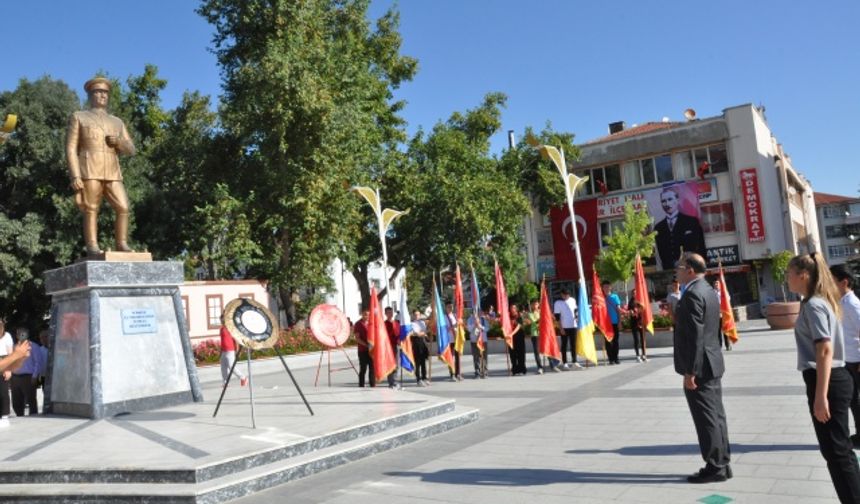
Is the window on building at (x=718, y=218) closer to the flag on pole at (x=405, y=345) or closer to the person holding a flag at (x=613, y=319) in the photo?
the person holding a flag at (x=613, y=319)

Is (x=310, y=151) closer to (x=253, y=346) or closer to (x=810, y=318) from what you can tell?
(x=253, y=346)

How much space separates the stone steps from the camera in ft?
20.3

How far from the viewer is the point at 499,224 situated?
35094 millimetres

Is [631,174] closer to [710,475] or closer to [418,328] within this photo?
[418,328]

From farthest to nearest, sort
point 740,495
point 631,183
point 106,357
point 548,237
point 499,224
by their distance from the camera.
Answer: point 548,237
point 631,183
point 499,224
point 106,357
point 740,495

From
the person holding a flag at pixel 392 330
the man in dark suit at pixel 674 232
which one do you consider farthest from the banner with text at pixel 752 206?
the person holding a flag at pixel 392 330

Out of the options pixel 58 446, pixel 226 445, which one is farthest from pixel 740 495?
pixel 58 446

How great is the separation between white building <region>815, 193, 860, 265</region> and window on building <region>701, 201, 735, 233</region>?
60.6m

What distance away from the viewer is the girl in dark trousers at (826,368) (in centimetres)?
436

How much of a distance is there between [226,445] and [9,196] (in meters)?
25.4

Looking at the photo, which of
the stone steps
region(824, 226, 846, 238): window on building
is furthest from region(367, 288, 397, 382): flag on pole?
region(824, 226, 846, 238): window on building

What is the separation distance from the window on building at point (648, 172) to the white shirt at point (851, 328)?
38151 millimetres

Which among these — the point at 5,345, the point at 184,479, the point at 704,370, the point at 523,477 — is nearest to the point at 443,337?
the point at 5,345

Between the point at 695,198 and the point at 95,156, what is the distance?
36918 millimetres
